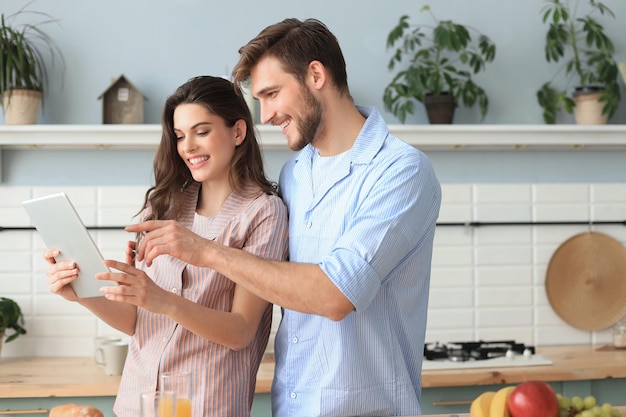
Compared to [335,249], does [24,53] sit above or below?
above

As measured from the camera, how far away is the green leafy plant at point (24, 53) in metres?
3.15

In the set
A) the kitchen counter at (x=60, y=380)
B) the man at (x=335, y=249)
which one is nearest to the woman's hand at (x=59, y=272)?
the man at (x=335, y=249)

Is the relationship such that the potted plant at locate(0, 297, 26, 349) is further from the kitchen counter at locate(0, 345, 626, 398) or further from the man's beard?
the man's beard

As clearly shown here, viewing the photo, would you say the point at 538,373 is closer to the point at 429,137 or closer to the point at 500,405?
the point at 429,137

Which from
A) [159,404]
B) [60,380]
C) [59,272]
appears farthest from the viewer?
[60,380]

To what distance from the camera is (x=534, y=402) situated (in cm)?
136

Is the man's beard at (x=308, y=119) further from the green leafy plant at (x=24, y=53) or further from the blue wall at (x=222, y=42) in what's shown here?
the green leafy plant at (x=24, y=53)

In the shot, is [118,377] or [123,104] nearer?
[118,377]

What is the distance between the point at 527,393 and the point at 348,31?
91.3 inches

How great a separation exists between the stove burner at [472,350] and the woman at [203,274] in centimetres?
124

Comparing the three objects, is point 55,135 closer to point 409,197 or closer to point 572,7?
point 409,197

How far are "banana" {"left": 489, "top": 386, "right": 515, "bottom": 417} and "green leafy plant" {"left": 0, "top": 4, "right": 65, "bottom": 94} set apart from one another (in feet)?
7.69

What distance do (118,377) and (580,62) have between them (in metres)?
2.23

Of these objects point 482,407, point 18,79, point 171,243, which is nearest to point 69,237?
point 171,243
